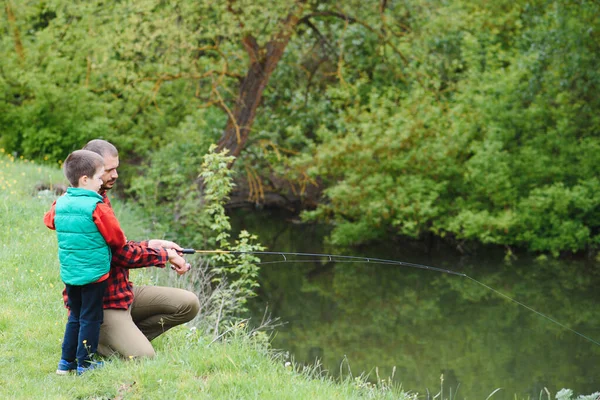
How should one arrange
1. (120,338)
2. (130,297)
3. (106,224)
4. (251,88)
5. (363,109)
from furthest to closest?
1. (363,109)
2. (251,88)
3. (130,297)
4. (120,338)
5. (106,224)

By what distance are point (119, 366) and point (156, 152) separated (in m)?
11.6

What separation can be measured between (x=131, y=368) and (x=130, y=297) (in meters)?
0.51

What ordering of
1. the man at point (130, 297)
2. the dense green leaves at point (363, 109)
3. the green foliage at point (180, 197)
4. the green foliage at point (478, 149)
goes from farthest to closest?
1. the green foliage at point (478, 149)
2. the dense green leaves at point (363, 109)
3. the green foliage at point (180, 197)
4. the man at point (130, 297)

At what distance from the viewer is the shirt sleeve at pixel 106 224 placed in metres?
4.37

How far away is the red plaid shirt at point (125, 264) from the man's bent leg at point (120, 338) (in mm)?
68

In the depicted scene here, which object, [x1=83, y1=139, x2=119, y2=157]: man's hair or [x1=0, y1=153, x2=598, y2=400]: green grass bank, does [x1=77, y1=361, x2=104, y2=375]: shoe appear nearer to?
[x1=0, y1=153, x2=598, y2=400]: green grass bank

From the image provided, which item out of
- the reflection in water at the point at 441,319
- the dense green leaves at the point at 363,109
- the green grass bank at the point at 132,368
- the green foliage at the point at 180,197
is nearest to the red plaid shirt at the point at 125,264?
the green grass bank at the point at 132,368

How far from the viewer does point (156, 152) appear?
51.7 ft

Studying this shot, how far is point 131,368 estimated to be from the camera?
14.7ft

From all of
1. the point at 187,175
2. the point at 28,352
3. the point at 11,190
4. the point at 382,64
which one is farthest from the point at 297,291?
the point at 28,352

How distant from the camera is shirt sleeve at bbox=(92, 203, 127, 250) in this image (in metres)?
4.37

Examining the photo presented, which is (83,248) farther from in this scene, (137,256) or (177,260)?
(177,260)

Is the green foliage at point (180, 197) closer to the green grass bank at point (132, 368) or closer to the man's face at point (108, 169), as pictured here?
the green grass bank at point (132, 368)

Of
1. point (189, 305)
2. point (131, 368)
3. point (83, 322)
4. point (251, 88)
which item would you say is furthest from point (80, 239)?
point (251, 88)
